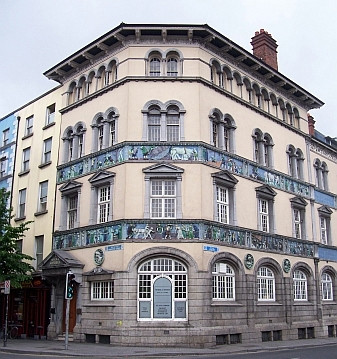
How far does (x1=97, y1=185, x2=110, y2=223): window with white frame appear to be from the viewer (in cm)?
2539

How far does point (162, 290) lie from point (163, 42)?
43.1ft

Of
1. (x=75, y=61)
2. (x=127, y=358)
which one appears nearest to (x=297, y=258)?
(x=127, y=358)

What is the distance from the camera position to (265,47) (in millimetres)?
34094

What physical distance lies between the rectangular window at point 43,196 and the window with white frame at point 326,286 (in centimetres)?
1937

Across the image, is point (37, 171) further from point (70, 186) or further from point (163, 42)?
point (163, 42)

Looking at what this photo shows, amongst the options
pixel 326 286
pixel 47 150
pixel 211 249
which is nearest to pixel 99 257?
pixel 211 249

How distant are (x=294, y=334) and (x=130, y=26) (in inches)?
781

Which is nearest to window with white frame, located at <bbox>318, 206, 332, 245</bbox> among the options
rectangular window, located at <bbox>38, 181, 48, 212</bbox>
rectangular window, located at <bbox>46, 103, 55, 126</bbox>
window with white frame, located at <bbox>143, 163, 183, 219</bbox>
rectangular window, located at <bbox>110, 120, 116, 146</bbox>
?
window with white frame, located at <bbox>143, 163, 183, 219</bbox>

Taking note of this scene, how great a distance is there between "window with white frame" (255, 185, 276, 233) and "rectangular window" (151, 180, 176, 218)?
6.17 meters

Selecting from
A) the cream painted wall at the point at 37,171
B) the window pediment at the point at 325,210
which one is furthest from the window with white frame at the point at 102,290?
the window pediment at the point at 325,210

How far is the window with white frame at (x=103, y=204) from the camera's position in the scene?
25.4m

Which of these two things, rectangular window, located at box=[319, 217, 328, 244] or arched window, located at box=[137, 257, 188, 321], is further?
rectangular window, located at box=[319, 217, 328, 244]

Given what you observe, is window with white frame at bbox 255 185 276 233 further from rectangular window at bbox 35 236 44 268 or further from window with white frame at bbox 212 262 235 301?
rectangular window at bbox 35 236 44 268

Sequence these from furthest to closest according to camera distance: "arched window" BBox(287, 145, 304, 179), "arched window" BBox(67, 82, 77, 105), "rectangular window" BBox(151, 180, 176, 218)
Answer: "arched window" BBox(287, 145, 304, 179) < "arched window" BBox(67, 82, 77, 105) < "rectangular window" BBox(151, 180, 176, 218)
